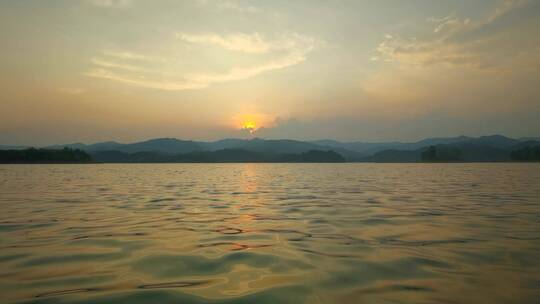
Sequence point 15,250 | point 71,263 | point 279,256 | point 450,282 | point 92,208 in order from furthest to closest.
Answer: point 92,208
point 15,250
point 279,256
point 71,263
point 450,282

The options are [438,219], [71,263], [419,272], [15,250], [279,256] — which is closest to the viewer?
[419,272]

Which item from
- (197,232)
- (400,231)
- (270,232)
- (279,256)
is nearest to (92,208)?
(197,232)

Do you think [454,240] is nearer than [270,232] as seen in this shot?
Yes

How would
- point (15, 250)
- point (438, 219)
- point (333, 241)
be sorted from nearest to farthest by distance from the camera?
point (15, 250) < point (333, 241) < point (438, 219)

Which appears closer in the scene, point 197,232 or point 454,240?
point 454,240

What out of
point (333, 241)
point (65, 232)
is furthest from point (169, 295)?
point (65, 232)

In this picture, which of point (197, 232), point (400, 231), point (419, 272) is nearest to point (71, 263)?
point (197, 232)

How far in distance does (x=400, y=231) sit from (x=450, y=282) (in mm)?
5973

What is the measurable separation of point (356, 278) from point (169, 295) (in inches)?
150

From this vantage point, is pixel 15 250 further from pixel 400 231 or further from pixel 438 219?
pixel 438 219

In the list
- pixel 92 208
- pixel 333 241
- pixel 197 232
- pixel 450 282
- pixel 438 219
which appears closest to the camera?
pixel 450 282

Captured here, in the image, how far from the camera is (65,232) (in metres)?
13.1

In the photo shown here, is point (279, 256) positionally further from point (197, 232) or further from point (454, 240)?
point (454, 240)

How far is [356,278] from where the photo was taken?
7641 mm
